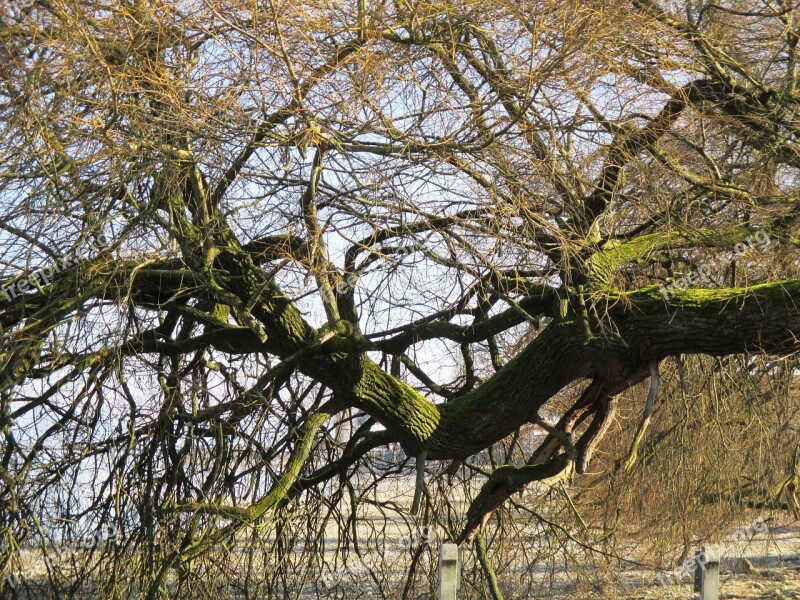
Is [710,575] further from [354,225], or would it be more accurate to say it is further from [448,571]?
[354,225]

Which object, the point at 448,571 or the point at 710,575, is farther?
the point at 710,575

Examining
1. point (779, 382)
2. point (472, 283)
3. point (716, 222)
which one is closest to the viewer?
point (472, 283)

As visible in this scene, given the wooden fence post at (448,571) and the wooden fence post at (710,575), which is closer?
the wooden fence post at (448,571)

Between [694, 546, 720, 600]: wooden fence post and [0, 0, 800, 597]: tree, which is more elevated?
[0, 0, 800, 597]: tree

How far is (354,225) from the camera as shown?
527cm

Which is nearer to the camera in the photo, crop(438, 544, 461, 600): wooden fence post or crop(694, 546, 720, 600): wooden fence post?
crop(438, 544, 461, 600): wooden fence post

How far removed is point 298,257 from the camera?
5.51 m

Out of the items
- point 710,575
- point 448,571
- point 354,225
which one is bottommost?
point 710,575

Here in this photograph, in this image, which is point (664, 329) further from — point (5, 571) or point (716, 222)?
point (5, 571)

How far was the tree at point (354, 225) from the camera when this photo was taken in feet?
15.9

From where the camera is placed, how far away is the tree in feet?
15.9

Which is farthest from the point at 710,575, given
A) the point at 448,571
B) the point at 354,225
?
the point at 354,225

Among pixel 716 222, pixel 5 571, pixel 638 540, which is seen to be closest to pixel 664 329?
pixel 716 222

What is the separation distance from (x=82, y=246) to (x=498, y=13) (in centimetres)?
262
